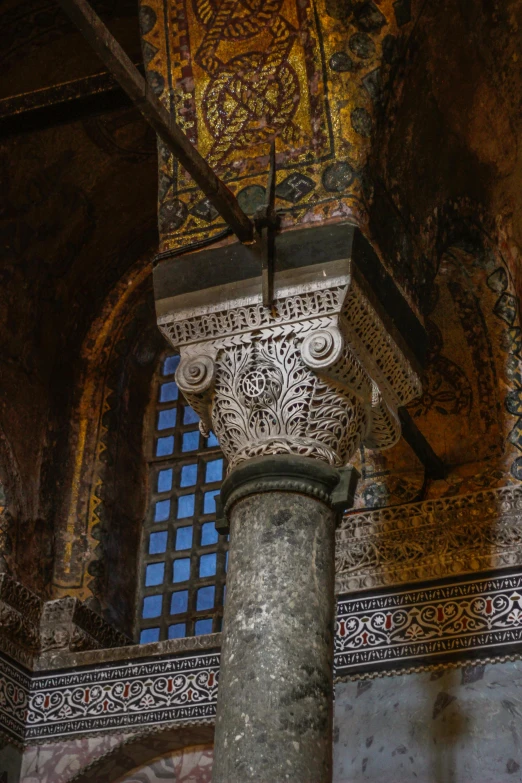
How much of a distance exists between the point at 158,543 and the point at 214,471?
1.78ft

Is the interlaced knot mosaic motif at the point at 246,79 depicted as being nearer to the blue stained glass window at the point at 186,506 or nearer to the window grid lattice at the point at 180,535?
the window grid lattice at the point at 180,535

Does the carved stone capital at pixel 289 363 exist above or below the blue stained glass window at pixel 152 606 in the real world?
below

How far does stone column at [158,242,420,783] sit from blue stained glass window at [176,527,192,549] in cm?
267

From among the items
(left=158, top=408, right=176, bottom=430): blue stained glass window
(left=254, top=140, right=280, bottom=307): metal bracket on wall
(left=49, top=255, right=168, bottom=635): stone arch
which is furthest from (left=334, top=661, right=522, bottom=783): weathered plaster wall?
(left=158, top=408, right=176, bottom=430): blue stained glass window

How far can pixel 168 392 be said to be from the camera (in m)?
9.02

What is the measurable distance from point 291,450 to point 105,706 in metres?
2.74

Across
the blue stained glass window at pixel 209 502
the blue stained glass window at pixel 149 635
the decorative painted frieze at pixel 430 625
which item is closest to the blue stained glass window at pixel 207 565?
the blue stained glass window at pixel 209 502

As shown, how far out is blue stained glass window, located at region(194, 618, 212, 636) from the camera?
26.0ft

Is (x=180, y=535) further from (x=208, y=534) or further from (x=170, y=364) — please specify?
(x=170, y=364)

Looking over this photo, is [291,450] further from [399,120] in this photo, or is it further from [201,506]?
[201,506]

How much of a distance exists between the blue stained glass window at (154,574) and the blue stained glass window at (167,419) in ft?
3.12

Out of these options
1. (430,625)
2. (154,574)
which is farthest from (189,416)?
(430,625)

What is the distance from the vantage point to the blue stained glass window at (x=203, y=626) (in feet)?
26.0

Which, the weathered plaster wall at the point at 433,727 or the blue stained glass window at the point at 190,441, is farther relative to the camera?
the blue stained glass window at the point at 190,441
